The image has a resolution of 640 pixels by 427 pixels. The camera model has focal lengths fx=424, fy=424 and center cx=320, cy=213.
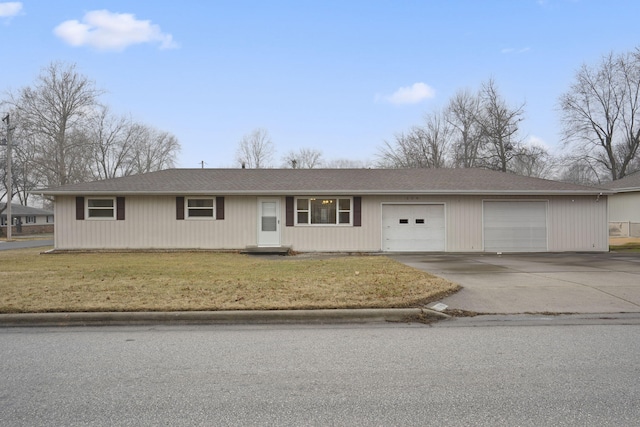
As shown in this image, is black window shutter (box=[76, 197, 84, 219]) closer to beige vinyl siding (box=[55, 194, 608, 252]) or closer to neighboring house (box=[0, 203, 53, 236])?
beige vinyl siding (box=[55, 194, 608, 252])

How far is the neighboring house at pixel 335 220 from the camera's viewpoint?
1678cm

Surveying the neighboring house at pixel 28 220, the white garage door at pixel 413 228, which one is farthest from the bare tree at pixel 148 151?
the white garage door at pixel 413 228

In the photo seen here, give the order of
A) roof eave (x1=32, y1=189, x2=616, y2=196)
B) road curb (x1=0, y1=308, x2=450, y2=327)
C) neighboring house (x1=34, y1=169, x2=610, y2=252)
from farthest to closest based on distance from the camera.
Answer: neighboring house (x1=34, y1=169, x2=610, y2=252), roof eave (x1=32, y1=189, x2=616, y2=196), road curb (x1=0, y1=308, x2=450, y2=327)

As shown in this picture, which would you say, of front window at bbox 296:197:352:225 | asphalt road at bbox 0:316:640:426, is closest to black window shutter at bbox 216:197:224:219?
front window at bbox 296:197:352:225

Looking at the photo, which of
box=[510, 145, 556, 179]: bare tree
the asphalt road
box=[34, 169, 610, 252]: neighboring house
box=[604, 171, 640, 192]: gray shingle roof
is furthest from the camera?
box=[510, 145, 556, 179]: bare tree

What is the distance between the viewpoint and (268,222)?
17.0 metres

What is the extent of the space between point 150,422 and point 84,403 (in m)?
0.75

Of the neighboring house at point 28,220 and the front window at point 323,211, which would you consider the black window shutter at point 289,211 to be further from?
the neighboring house at point 28,220

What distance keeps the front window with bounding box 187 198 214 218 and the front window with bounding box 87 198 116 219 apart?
3007 millimetres

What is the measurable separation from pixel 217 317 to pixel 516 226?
1428cm

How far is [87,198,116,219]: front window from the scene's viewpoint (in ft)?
55.5

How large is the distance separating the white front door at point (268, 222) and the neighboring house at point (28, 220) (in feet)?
146

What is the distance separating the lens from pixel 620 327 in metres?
5.79

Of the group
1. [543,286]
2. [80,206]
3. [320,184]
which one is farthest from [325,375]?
[80,206]
